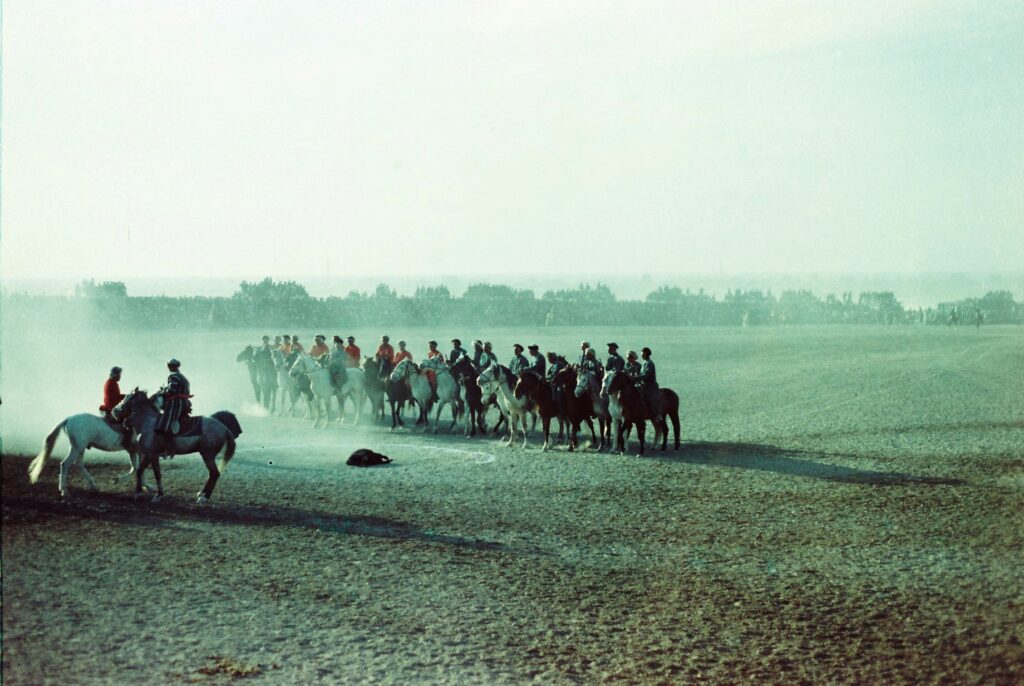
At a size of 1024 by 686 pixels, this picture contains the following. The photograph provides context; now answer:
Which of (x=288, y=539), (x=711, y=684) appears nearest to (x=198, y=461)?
(x=288, y=539)

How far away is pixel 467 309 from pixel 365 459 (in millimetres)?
79027

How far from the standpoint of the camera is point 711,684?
25.9 ft

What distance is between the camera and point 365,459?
1866cm

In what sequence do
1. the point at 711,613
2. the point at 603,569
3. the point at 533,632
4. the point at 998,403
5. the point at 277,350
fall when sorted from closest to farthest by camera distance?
the point at 533,632
the point at 711,613
the point at 603,569
the point at 277,350
the point at 998,403

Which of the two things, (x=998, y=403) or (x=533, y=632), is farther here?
(x=998, y=403)

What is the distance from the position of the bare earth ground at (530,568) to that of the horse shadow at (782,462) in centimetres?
11

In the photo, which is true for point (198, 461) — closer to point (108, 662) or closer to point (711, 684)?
point (108, 662)

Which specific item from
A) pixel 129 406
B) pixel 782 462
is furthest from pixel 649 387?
pixel 129 406

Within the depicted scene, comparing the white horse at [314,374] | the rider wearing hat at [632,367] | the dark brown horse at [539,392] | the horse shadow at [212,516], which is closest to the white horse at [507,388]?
the dark brown horse at [539,392]

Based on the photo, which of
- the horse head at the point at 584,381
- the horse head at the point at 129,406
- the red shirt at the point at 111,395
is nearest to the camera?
the horse head at the point at 129,406

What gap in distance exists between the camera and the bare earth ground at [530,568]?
27.4ft

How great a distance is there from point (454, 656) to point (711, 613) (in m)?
2.93

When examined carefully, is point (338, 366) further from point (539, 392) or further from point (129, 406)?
point (129, 406)

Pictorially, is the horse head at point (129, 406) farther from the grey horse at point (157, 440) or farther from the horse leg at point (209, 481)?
the horse leg at point (209, 481)
